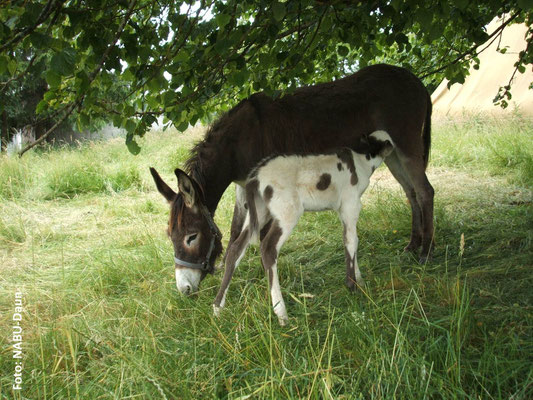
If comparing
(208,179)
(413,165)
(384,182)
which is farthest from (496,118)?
(208,179)

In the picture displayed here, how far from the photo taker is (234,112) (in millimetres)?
3742

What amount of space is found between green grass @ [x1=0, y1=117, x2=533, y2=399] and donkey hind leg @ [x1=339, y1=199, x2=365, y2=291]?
0.13 metres

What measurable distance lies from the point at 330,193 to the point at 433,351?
5.04 ft

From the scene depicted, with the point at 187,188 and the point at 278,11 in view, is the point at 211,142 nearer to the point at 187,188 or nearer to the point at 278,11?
the point at 187,188

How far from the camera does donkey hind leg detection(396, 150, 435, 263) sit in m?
3.90

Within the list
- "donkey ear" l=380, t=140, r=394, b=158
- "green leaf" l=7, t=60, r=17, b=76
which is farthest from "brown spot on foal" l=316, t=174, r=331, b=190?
"green leaf" l=7, t=60, r=17, b=76

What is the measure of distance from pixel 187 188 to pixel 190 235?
35cm

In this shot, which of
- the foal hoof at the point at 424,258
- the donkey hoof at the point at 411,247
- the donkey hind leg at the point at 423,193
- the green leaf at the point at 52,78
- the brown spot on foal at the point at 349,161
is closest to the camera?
the green leaf at the point at 52,78

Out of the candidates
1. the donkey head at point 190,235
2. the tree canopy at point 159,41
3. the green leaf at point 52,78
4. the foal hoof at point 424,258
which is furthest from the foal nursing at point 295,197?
the green leaf at point 52,78

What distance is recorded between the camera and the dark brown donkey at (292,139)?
3.29m

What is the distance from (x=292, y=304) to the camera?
3.11 m

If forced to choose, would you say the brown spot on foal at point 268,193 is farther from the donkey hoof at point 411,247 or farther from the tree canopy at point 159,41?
the donkey hoof at point 411,247

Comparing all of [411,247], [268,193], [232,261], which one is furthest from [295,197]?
[411,247]

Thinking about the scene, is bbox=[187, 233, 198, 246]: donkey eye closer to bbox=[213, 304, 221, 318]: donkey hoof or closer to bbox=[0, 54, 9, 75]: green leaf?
bbox=[213, 304, 221, 318]: donkey hoof
